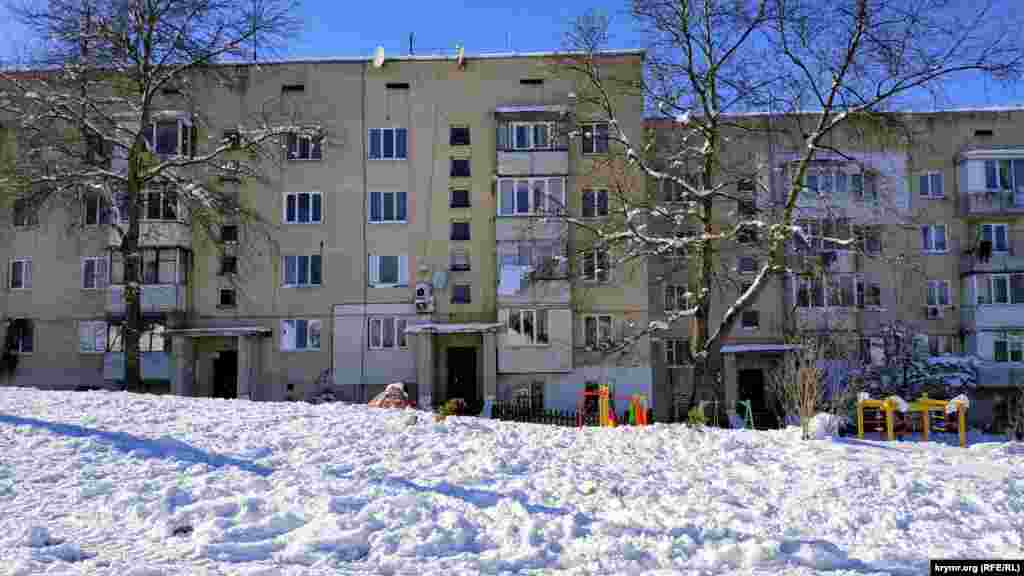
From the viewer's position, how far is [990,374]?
35812 mm

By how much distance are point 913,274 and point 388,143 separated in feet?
77.1

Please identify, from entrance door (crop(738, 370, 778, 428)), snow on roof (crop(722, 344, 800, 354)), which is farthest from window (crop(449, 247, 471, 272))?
entrance door (crop(738, 370, 778, 428))

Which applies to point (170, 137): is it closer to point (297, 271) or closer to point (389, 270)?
point (297, 271)

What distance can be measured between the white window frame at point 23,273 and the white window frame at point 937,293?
4026cm

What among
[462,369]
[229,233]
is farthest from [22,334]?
[462,369]

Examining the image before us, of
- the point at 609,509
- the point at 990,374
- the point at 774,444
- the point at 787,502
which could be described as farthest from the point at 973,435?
the point at 609,509

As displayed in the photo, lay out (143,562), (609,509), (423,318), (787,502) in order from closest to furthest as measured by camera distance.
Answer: (143,562) → (609,509) → (787,502) → (423,318)

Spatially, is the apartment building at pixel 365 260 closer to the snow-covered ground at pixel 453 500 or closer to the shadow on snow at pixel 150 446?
the snow-covered ground at pixel 453 500

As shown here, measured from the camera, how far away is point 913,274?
3538cm

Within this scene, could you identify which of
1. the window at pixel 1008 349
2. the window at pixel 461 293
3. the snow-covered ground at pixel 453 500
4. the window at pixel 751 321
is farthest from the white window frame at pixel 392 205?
the window at pixel 1008 349

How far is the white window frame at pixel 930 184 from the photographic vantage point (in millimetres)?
37844

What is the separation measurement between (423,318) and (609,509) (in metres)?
25.0

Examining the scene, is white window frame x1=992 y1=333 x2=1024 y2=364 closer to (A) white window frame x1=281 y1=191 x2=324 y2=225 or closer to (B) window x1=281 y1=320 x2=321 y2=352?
(B) window x1=281 y1=320 x2=321 y2=352

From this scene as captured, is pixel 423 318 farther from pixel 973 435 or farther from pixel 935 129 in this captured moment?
pixel 935 129
